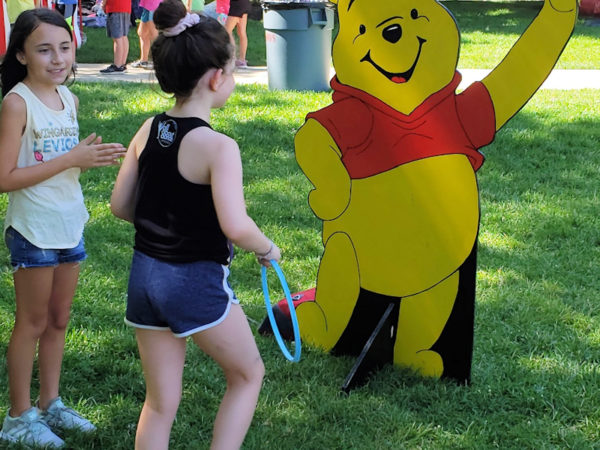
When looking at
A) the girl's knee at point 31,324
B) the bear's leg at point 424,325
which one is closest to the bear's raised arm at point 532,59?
the bear's leg at point 424,325

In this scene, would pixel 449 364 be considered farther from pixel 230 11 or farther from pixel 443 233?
pixel 230 11

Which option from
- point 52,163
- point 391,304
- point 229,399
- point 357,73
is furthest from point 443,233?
point 52,163

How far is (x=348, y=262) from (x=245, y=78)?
21.7 feet

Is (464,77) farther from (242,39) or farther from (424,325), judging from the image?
(424,325)

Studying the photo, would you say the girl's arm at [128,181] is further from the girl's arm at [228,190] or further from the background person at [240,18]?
the background person at [240,18]

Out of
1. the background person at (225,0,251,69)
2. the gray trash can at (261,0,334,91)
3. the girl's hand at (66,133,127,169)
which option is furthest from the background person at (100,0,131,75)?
the girl's hand at (66,133,127,169)

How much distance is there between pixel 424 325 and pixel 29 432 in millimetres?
1571

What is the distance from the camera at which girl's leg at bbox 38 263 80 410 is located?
2.91m

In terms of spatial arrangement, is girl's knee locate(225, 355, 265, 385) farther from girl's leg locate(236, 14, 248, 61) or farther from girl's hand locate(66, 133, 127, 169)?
girl's leg locate(236, 14, 248, 61)

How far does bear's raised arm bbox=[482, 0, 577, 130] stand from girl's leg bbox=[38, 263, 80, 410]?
5.51 ft

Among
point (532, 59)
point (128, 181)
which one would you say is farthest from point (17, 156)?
point (532, 59)

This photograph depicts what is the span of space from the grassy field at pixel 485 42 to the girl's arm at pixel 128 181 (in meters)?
8.76

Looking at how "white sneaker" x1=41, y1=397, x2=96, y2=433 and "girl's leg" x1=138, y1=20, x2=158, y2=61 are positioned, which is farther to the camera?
"girl's leg" x1=138, y1=20, x2=158, y2=61

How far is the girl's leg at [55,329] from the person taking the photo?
9.53 feet
